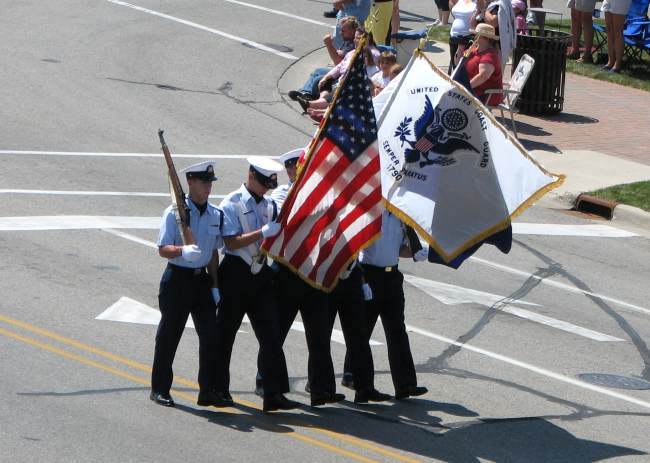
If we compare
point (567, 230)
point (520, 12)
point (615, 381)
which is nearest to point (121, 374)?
point (615, 381)

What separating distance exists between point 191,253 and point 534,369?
3.50m

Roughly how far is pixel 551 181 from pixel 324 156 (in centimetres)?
180

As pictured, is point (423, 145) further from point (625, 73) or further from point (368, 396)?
point (625, 73)

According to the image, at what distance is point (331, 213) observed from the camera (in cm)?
931

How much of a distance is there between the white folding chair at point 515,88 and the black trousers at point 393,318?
29.9 feet

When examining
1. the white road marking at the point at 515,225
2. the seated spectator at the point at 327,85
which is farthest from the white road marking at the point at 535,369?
the seated spectator at the point at 327,85

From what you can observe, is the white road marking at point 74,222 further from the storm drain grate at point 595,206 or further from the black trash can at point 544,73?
the black trash can at point 544,73

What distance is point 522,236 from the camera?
1488 cm

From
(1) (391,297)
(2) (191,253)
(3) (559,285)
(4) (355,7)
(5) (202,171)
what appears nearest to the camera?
(2) (191,253)

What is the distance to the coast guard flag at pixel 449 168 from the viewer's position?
967cm

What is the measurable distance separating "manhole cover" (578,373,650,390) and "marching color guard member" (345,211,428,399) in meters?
1.67

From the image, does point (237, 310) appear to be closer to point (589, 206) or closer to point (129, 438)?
point (129, 438)

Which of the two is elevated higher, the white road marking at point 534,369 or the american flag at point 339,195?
the american flag at point 339,195

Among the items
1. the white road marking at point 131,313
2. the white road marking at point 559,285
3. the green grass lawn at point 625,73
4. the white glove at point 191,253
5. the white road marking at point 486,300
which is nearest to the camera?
the white glove at point 191,253
